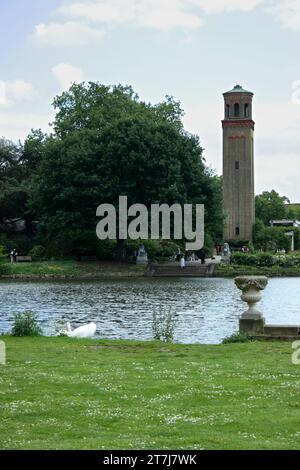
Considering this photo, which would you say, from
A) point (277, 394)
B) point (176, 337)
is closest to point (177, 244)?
point (176, 337)

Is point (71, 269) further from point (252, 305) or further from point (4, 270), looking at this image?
point (252, 305)

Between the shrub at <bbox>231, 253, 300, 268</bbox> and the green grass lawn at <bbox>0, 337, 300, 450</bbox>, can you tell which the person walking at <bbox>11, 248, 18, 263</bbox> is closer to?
the shrub at <bbox>231, 253, 300, 268</bbox>

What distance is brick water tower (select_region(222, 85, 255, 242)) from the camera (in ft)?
328

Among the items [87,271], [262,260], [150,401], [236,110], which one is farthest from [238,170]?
[150,401]

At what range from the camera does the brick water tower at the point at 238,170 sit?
328ft

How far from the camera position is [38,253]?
67500 millimetres

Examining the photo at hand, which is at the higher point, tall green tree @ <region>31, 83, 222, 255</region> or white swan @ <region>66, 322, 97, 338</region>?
tall green tree @ <region>31, 83, 222, 255</region>

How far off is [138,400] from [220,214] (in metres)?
55.7

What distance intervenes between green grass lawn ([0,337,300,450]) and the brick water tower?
84609mm

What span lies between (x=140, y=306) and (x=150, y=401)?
21975 millimetres

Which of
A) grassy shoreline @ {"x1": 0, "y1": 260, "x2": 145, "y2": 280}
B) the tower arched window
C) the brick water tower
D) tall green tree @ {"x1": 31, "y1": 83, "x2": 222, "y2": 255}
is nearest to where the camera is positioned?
grassy shoreline @ {"x1": 0, "y1": 260, "x2": 145, "y2": 280}

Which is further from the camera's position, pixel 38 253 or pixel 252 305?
pixel 38 253

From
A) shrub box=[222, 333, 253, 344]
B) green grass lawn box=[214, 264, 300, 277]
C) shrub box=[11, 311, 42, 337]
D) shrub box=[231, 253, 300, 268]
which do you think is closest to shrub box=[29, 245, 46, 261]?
green grass lawn box=[214, 264, 300, 277]
